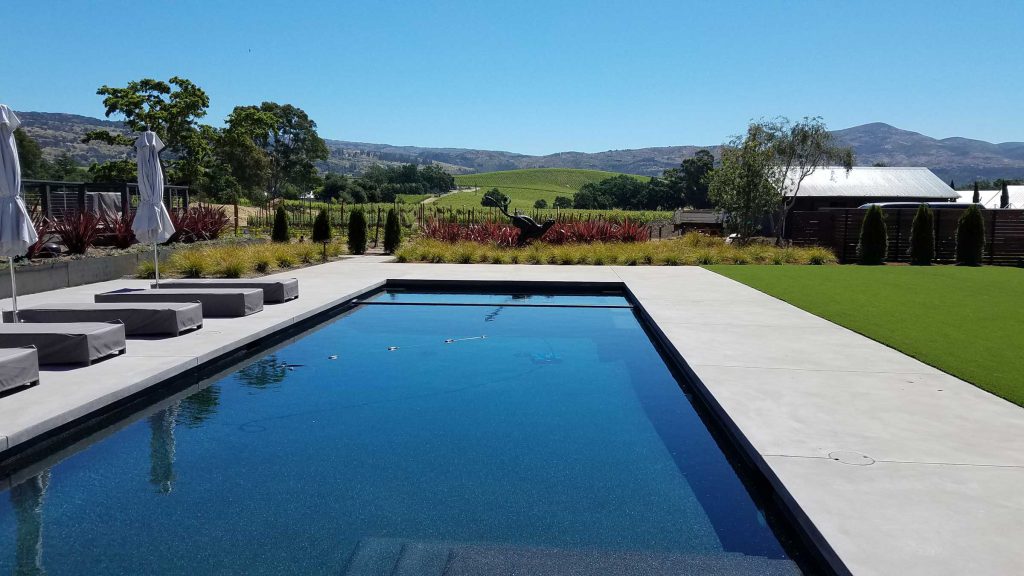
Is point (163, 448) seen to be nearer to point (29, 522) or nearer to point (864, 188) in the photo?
point (29, 522)

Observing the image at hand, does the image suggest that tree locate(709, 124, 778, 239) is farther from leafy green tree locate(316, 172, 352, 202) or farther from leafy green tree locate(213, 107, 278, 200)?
leafy green tree locate(316, 172, 352, 202)

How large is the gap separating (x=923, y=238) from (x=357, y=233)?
47.2ft

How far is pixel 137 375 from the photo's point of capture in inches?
211

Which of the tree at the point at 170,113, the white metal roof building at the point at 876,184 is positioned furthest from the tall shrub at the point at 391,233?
the white metal roof building at the point at 876,184

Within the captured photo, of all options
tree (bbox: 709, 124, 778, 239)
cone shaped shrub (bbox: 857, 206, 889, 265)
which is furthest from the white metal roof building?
cone shaped shrub (bbox: 857, 206, 889, 265)

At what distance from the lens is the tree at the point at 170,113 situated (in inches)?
1261

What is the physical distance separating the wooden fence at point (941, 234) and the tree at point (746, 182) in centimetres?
288

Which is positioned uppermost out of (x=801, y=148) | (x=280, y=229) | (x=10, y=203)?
(x=801, y=148)

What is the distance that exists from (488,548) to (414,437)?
1680 millimetres

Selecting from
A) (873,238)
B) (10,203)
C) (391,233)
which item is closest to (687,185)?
(873,238)

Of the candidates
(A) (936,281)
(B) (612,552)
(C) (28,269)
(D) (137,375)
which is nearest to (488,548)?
(B) (612,552)

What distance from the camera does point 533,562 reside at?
3.06m

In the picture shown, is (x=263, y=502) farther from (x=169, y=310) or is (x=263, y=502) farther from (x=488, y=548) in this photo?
(x=169, y=310)

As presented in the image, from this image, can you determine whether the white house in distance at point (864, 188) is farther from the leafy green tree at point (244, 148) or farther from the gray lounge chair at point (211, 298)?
the gray lounge chair at point (211, 298)
